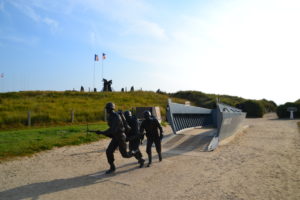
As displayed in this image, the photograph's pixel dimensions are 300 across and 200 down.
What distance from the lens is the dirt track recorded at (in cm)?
534

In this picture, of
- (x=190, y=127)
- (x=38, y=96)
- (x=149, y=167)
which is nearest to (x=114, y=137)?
(x=149, y=167)

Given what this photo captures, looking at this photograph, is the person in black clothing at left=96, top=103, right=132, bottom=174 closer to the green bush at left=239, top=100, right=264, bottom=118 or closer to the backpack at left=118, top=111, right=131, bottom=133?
the backpack at left=118, top=111, right=131, bottom=133

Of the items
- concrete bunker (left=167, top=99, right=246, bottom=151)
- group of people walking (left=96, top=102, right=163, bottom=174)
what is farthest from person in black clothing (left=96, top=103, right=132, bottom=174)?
A: concrete bunker (left=167, top=99, right=246, bottom=151)

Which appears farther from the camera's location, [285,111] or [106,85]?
[106,85]

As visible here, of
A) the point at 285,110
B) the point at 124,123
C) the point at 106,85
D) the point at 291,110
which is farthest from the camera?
the point at 106,85

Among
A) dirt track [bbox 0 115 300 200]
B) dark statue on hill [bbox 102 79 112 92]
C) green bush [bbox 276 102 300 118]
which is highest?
dark statue on hill [bbox 102 79 112 92]

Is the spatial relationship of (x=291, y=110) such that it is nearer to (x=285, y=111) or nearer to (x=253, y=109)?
(x=285, y=111)

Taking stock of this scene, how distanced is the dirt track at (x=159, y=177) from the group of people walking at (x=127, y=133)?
1.62 feet

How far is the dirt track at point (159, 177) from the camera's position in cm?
534

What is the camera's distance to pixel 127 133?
740 cm

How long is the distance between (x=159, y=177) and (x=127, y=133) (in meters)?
1.55

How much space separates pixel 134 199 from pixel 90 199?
0.84 metres

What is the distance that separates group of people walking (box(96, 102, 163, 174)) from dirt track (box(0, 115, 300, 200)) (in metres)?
0.49

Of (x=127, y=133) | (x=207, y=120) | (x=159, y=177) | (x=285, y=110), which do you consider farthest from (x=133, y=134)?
(x=285, y=110)
